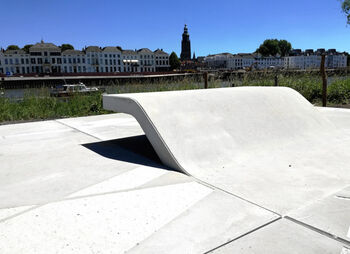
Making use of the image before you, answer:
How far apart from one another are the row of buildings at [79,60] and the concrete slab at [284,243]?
83.5m

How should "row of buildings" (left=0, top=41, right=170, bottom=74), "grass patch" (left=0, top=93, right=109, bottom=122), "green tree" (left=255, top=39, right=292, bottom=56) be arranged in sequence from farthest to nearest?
1. "green tree" (left=255, top=39, right=292, bottom=56)
2. "row of buildings" (left=0, top=41, right=170, bottom=74)
3. "grass patch" (left=0, top=93, right=109, bottom=122)

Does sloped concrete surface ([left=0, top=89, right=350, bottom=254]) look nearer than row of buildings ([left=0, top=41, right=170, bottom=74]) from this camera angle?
Yes

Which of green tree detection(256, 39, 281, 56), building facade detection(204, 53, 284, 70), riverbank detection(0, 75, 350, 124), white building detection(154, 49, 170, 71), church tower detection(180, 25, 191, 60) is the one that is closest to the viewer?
riverbank detection(0, 75, 350, 124)

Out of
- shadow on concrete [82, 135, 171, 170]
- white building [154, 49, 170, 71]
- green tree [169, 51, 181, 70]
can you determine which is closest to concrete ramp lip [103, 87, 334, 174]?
shadow on concrete [82, 135, 171, 170]

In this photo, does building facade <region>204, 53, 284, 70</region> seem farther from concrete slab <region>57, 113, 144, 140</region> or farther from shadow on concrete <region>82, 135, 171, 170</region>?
shadow on concrete <region>82, 135, 171, 170</region>

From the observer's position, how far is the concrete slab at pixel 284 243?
1589mm

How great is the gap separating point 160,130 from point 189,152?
16.1 inches

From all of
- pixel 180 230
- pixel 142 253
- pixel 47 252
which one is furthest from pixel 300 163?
pixel 47 252

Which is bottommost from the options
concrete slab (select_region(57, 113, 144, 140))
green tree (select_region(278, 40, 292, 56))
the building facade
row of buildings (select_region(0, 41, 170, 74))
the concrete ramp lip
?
concrete slab (select_region(57, 113, 144, 140))

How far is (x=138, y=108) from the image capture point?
3420mm

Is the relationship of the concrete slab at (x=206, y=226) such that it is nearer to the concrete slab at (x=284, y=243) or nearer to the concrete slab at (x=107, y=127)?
the concrete slab at (x=284, y=243)

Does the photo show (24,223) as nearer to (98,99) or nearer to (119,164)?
(119,164)

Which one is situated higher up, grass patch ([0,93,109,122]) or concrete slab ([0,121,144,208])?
grass patch ([0,93,109,122])

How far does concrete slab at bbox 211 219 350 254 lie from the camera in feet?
5.21
